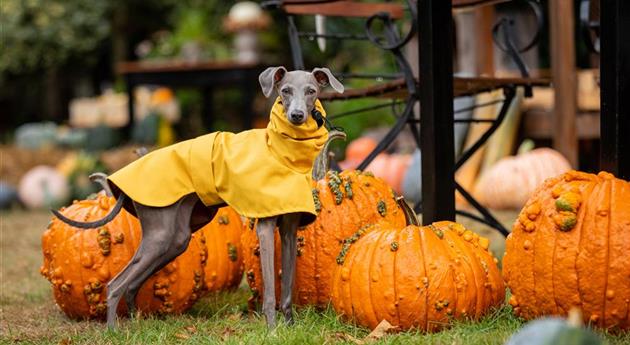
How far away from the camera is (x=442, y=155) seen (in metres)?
3.41

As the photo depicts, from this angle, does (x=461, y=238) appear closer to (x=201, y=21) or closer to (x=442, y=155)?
(x=442, y=155)

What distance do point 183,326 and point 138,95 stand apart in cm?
1054

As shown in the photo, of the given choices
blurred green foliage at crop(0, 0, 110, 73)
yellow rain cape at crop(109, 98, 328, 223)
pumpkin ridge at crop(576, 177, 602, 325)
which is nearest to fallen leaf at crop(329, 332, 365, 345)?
yellow rain cape at crop(109, 98, 328, 223)

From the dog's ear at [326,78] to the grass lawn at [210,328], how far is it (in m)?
0.77

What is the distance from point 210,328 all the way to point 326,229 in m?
0.55

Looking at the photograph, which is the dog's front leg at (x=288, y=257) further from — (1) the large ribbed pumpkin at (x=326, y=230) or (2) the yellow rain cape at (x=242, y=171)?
(1) the large ribbed pumpkin at (x=326, y=230)

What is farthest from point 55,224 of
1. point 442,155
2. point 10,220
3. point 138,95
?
point 138,95

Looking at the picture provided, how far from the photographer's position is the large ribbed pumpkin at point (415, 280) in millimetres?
3008

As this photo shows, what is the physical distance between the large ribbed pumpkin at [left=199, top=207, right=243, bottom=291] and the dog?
499 millimetres

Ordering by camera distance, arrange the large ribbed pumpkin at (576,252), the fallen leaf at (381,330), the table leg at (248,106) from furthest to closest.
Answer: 1. the table leg at (248,106)
2. the fallen leaf at (381,330)
3. the large ribbed pumpkin at (576,252)

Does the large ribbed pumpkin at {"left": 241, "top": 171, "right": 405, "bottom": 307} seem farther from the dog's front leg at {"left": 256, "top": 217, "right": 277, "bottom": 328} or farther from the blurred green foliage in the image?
the blurred green foliage

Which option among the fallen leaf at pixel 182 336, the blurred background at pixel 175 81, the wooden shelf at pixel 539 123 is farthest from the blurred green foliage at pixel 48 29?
the fallen leaf at pixel 182 336

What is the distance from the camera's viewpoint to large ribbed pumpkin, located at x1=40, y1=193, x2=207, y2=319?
351cm

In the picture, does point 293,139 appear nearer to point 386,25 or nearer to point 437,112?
point 437,112
